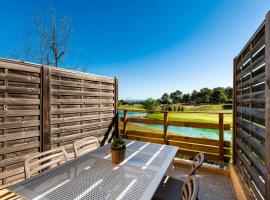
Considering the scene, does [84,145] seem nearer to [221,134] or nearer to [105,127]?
[105,127]

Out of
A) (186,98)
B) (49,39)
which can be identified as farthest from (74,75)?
(186,98)

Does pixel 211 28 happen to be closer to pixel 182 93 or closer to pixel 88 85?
pixel 88 85

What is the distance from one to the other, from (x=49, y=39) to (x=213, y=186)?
19.9ft

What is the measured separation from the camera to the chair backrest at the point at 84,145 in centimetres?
172

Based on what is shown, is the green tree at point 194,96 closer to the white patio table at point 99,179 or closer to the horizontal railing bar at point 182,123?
the horizontal railing bar at point 182,123

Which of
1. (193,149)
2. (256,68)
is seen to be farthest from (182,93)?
(256,68)

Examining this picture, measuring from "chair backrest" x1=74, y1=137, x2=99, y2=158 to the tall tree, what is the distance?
454cm

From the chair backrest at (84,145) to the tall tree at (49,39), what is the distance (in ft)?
14.9

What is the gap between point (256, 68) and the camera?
1435 millimetres

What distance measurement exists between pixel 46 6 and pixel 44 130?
413 centimetres

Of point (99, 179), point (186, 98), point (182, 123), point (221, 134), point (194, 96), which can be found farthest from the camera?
point (194, 96)

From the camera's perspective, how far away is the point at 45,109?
2229 mm

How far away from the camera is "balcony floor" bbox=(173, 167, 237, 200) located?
205 centimetres

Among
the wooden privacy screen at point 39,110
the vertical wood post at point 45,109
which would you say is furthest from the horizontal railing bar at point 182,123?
the vertical wood post at point 45,109
